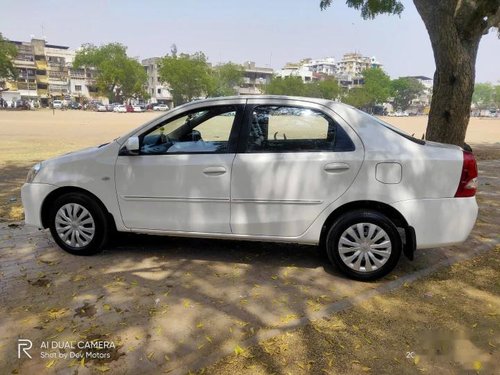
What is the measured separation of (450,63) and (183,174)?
5.11 meters

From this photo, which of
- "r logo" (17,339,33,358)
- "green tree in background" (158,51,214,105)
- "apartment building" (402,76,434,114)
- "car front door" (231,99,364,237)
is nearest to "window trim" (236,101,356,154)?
"car front door" (231,99,364,237)

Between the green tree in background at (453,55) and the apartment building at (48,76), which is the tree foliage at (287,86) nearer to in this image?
the apartment building at (48,76)

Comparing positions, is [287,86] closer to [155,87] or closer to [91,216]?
[155,87]

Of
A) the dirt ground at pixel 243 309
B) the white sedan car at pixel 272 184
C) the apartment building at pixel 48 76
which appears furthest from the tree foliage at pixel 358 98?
the white sedan car at pixel 272 184

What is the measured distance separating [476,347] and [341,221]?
1431mm

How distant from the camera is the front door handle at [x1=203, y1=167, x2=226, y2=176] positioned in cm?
397

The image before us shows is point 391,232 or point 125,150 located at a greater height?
point 125,150

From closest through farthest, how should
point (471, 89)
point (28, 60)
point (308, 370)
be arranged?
point (308, 370)
point (471, 89)
point (28, 60)

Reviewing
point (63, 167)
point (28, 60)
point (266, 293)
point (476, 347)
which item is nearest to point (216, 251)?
point (266, 293)

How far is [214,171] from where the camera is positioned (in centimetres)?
399

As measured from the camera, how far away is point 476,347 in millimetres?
2943

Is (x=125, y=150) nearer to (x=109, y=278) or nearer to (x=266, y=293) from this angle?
(x=109, y=278)

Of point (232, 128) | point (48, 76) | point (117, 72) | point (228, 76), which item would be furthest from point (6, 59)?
point (232, 128)

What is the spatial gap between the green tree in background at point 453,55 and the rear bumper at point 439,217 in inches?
147
